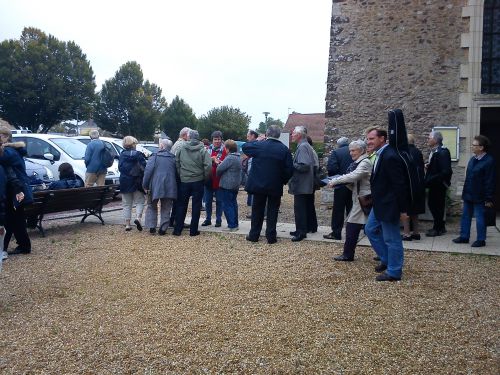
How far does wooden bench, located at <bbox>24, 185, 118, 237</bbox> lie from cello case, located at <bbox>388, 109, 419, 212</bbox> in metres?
5.52

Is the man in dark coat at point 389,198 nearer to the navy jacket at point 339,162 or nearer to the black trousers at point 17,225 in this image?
the navy jacket at point 339,162

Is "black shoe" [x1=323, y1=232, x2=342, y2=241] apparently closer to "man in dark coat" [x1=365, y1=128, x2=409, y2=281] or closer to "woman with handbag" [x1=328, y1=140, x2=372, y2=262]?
"woman with handbag" [x1=328, y1=140, x2=372, y2=262]

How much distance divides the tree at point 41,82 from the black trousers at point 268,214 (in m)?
35.1

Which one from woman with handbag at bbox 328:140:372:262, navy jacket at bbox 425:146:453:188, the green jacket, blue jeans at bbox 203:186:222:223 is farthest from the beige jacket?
blue jeans at bbox 203:186:222:223

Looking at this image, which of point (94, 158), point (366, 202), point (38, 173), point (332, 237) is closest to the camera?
point (366, 202)

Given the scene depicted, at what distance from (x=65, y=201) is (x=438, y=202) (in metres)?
6.33

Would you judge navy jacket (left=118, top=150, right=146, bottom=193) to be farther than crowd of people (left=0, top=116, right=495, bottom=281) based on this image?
Yes

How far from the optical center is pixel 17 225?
24.1ft

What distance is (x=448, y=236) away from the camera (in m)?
8.99

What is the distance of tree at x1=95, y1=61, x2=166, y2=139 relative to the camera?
170ft

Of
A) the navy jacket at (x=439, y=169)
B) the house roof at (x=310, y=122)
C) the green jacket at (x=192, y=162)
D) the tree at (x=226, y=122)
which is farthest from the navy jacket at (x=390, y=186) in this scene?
the house roof at (x=310, y=122)

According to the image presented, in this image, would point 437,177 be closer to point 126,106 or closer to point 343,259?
point 343,259

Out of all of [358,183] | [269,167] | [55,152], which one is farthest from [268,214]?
[55,152]

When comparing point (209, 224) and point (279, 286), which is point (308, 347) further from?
point (209, 224)
